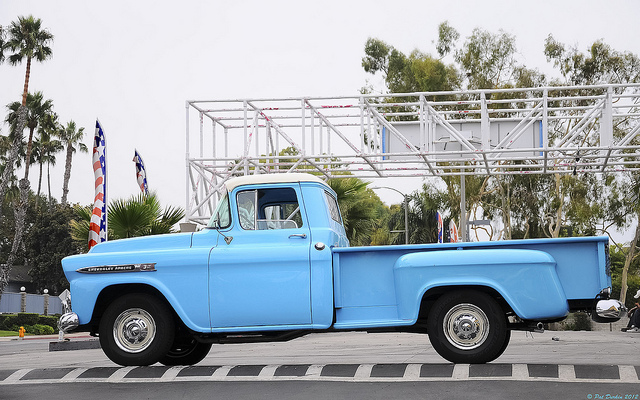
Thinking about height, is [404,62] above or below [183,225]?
above

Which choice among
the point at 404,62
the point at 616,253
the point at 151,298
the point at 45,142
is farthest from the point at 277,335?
the point at 616,253

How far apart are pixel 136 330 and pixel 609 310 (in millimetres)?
5042

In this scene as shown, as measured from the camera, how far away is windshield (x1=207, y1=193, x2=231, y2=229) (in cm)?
915

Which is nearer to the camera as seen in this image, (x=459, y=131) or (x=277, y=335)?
(x=277, y=335)

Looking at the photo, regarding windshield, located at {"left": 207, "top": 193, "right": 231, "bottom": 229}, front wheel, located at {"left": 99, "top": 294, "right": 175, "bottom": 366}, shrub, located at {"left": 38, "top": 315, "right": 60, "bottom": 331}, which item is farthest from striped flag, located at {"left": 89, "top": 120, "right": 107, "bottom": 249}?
shrub, located at {"left": 38, "top": 315, "right": 60, "bottom": 331}

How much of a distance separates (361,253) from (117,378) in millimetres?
2874

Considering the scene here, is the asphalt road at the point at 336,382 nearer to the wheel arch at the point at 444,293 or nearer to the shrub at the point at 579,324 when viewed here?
the wheel arch at the point at 444,293

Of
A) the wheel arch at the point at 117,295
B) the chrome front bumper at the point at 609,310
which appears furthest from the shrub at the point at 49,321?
the chrome front bumper at the point at 609,310

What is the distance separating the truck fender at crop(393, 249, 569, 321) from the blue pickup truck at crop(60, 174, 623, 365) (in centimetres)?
1

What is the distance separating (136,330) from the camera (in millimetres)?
8945

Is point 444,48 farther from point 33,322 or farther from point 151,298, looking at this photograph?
point 151,298

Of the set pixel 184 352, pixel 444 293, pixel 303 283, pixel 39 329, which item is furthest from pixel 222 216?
pixel 39 329

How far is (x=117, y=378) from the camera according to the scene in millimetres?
8242

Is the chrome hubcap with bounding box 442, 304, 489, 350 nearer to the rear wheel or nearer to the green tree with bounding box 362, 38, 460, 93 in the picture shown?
the rear wheel
